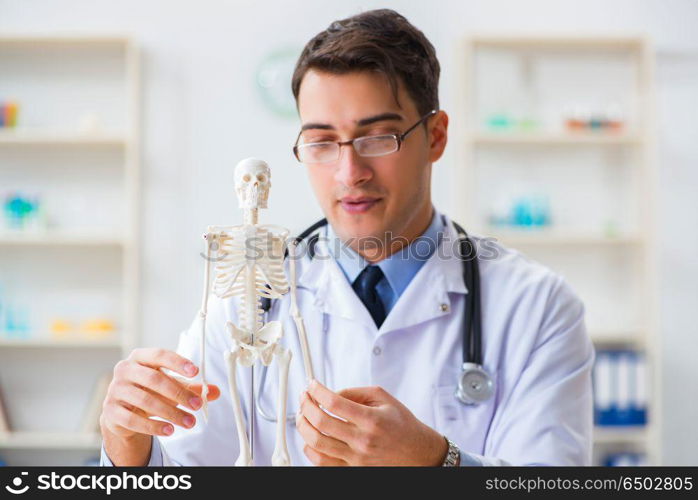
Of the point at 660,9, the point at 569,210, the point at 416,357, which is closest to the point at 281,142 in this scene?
the point at 569,210

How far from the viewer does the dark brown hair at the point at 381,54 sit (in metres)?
1.17

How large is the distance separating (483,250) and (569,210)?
1799mm

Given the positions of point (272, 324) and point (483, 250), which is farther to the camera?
point (483, 250)

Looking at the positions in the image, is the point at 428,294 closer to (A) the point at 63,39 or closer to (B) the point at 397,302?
(B) the point at 397,302

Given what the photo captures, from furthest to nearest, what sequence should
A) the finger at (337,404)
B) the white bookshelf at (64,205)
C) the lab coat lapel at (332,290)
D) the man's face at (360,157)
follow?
the white bookshelf at (64,205) < the lab coat lapel at (332,290) < the man's face at (360,157) < the finger at (337,404)

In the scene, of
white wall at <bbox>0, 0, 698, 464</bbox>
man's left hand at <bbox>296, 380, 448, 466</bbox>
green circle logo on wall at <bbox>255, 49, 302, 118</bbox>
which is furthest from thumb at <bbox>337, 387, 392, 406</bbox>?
green circle logo on wall at <bbox>255, 49, 302, 118</bbox>

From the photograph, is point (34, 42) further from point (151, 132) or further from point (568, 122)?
point (568, 122)

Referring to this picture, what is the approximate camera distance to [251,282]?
95cm

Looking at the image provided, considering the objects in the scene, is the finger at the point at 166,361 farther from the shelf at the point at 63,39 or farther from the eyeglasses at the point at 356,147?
the shelf at the point at 63,39

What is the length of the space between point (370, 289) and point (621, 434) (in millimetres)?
1902

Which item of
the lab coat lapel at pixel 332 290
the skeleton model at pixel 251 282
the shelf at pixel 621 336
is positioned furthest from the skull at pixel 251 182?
the shelf at pixel 621 336

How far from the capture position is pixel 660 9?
10.1 feet

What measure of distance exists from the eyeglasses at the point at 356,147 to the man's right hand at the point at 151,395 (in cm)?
42

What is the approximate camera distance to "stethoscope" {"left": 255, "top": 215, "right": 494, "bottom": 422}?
117 centimetres
